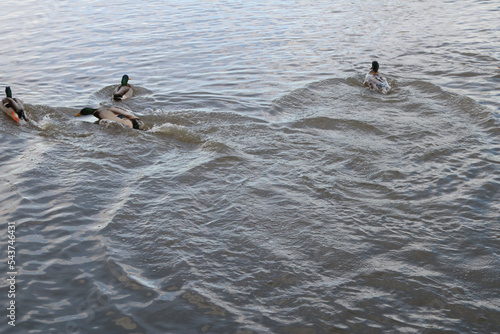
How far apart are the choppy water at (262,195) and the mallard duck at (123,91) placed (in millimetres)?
187

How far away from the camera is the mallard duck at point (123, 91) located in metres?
9.43

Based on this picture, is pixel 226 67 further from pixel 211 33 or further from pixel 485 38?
pixel 485 38

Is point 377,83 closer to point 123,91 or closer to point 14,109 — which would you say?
point 123,91

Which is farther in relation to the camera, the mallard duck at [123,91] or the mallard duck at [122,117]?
the mallard duck at [123,91]

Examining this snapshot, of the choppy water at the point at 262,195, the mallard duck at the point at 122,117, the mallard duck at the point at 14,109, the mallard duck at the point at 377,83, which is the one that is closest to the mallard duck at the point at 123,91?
the choppy water at the point at 262,195

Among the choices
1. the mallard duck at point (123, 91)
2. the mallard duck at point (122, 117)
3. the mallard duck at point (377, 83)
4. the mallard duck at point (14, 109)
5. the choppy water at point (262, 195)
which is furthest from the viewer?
the mallard duck at point (123, 91)

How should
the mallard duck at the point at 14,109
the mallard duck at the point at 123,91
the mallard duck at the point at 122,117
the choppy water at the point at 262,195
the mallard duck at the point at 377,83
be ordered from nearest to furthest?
the choppy water at the point at 262,195 < the mallard duck at the point at 122,117 < the mallard duck at the point at 14,109 < the mallard duck at the point at 377,83 < the mallard duck at the point at 123,91

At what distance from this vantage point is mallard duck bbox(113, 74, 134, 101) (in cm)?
943

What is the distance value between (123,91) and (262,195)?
15.9 ft

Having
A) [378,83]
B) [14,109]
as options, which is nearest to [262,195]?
[378,83]

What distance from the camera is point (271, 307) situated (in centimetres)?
406

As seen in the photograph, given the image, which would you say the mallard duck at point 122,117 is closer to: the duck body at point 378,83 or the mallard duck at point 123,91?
the mallard duck at point 123,91

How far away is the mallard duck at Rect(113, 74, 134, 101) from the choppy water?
19cm

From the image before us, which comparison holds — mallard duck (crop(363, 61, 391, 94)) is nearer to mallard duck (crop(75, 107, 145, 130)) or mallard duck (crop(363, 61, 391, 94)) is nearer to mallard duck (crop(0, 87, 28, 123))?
mallard duck (crop(75, 107, 145, 130))
